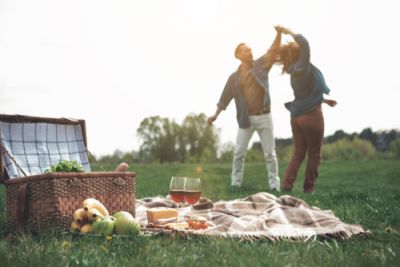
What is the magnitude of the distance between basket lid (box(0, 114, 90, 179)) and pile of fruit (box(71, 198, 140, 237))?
0.79m

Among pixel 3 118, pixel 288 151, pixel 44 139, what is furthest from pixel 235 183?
pixel 288 151


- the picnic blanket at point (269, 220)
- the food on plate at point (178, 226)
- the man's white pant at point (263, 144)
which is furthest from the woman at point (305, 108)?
the food on plate at point (178, 226)

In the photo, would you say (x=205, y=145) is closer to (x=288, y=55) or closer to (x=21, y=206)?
(x=288, y=55)

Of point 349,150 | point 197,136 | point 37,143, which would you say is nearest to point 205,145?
point 197,136

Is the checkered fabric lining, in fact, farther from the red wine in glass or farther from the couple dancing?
the couple dancing

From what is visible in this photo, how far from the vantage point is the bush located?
872 inches

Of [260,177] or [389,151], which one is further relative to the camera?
[389,151]

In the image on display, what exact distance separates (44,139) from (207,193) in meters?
2.92

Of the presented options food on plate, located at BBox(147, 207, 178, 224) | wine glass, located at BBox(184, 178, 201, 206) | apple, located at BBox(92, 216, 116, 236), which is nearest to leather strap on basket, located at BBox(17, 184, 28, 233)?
apple, located at BBox(92, 216, 116, 236)

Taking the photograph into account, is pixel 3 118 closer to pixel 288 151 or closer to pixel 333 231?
pixel 333 231

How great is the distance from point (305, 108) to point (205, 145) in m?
19.4

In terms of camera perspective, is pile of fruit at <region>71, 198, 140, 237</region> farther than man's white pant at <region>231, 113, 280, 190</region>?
No

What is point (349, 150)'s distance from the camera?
22.6 meters

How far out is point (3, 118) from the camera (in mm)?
4504
